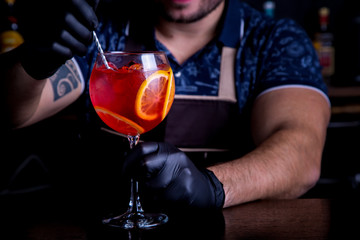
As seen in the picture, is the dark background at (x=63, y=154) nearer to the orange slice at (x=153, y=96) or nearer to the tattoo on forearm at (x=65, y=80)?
the tattoo on forearm at (x=65, y=80)

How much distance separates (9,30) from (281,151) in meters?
1.65

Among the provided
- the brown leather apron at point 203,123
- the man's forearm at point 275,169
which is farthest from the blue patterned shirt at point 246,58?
the man's forearm at point 275,169

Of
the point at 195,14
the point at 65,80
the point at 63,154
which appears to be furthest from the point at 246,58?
the point at 63,154

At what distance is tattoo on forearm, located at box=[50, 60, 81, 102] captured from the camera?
137 centimetres

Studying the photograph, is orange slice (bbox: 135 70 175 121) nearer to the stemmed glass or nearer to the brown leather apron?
the stemmed glass

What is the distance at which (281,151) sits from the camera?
118 cm

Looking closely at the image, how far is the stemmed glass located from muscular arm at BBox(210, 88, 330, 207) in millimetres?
210

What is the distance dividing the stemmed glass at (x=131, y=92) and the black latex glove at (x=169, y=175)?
0.22ft

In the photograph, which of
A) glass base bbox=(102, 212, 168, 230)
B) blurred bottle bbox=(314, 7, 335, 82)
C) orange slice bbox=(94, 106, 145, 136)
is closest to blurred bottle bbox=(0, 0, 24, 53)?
orange slice bbox=(94, 106, 145, 136)

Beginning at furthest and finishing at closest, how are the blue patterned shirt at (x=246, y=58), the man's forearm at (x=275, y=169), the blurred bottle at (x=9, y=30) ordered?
1. the blurred bottle at (x=9, y=30)
2. the blue patterned shirt at (x=246, y=58)
3. the man's forearm at (x=275, y=169)

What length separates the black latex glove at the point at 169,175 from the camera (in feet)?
2.34

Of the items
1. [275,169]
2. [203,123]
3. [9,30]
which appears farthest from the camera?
[9,30]

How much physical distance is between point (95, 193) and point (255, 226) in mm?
456

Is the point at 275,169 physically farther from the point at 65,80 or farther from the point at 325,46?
the point at 325,46
